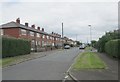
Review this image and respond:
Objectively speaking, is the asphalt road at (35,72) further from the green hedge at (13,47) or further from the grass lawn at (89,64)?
the green hedge at (13,47)

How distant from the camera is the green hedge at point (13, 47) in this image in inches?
1301

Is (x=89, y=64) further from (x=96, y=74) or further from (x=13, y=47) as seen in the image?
(x=13, y=47)

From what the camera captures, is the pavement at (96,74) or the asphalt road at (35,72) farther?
the asphalt road at (35,72)

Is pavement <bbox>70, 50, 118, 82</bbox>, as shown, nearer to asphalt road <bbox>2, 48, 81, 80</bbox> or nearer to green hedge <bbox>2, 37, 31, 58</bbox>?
asphalt road <bbox>2, 48, 81, 80</bbox>

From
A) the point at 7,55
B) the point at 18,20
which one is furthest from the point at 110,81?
the point at 18,20

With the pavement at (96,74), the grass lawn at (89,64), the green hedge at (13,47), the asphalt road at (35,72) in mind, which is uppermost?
the green hedge at (13,47)

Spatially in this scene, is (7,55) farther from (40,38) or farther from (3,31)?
(40,38)

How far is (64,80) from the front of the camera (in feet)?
41.8

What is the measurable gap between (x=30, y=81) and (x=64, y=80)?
1817 mm

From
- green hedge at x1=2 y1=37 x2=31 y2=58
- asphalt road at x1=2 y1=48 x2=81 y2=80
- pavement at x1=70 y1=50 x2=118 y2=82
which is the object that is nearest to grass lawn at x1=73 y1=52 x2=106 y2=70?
asphalt road at x1=2 y1=48 x2=81 y2=80

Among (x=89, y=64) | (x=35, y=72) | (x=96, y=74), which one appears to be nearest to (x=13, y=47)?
(x=89, y=64)

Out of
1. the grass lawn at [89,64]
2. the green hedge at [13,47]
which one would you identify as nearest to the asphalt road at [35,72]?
the grass lawn at [89,64]

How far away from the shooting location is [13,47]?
3612 cm

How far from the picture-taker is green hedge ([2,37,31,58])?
108 feet
